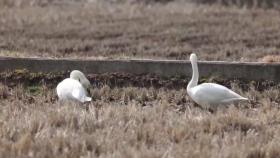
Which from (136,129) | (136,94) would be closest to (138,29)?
(136,94)

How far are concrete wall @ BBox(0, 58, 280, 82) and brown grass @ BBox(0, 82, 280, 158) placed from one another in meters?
1.36

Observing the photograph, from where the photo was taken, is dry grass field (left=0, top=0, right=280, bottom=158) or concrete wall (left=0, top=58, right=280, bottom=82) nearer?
dry grass field (left=0, top=0, right=280, bottom=158)

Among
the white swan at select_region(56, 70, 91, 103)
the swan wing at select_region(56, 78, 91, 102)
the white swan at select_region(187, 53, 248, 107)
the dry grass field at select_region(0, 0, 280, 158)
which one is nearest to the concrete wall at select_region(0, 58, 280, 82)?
the dry grass field at select_region(0, 0, 280, 158)

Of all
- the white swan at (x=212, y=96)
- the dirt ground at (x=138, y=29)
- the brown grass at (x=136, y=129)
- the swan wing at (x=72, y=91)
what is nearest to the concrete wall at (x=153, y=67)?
the brown grass at (x=136, y=129)

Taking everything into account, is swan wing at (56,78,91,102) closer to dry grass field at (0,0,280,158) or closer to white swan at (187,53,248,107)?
dry grass field at (0,0,280,158)

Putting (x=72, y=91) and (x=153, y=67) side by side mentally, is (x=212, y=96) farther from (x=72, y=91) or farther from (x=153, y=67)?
(x=153, y=67)

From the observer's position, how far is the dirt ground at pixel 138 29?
16719mm

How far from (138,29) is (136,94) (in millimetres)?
9829

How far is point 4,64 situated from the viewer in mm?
12859

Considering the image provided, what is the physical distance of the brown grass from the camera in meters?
7.04

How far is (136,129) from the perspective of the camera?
7.96 meters

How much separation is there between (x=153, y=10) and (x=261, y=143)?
18384 millimetres

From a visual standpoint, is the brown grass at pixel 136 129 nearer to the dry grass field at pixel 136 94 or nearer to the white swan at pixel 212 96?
the dry grass field at pixel 136 94

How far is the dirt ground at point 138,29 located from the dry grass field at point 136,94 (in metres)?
0.03
